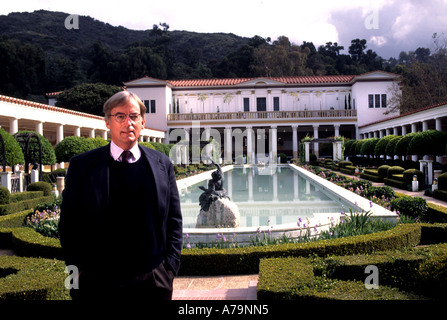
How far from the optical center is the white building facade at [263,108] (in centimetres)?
4178

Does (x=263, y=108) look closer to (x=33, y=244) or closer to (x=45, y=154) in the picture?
(x=45, y=154)

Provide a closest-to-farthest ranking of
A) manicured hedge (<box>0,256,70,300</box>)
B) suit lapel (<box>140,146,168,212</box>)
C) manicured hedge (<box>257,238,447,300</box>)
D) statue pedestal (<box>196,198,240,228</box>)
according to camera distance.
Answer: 1. suit lapel (<box>140,146,168,212</box>)
2. manicured hedge (<box>257,238,447,300</box>)
3. manicured hedge (<box>0,256,70,300</box>)
4. statue pedestal (<box>196,198,240,228</box>)

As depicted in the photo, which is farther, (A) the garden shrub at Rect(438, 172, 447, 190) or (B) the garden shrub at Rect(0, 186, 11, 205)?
(A) the garden shrub at Rect(438, 172, 447, 190)

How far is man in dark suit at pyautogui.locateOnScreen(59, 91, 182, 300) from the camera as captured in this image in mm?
2047

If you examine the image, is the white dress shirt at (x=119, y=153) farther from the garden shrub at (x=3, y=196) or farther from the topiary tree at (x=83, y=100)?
the topiary tree at (x=83, y=100)

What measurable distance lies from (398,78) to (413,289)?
42.2 meters

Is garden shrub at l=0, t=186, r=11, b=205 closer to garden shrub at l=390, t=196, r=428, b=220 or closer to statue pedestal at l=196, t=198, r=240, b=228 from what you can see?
statue pedestal at l=196, t=198, r=240, b=228

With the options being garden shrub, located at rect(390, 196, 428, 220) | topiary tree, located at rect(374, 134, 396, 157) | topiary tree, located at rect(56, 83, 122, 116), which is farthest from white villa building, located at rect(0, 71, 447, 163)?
garden shrub, located at rect(390, 196, 428, 220)

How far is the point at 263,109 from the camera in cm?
4575

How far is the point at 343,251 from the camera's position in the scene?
521 centimetres

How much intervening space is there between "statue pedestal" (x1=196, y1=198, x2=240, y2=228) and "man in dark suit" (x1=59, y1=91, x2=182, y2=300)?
4957 millimetres

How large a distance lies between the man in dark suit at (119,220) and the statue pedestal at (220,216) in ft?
16.3

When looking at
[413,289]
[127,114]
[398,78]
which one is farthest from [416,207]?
[398,78]
